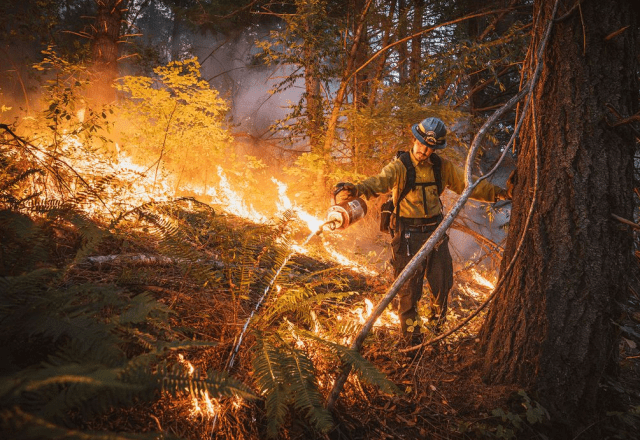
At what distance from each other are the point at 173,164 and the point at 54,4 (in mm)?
4783

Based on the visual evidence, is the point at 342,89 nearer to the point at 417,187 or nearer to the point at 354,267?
the point at 354,267

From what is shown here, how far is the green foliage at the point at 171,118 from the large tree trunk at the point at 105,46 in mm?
578

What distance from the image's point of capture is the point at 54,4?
8648 millimetres

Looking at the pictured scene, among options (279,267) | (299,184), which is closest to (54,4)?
(299,184)

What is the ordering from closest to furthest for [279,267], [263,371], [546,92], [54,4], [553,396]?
[263,371], [553,396], [546,92], [279,267], [54,4]

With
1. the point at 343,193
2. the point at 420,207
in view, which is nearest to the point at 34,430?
the point at 343,193

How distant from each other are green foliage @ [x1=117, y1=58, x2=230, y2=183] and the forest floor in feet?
21.0

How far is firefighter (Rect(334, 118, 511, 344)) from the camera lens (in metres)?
3.74

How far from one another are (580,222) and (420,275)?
1.69 meters

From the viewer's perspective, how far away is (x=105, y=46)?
8.80 m

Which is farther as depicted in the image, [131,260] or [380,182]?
[380,182]

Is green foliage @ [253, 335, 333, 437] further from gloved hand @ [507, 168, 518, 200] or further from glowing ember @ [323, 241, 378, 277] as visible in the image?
glowing ember @ [323, 241, 378, 277]

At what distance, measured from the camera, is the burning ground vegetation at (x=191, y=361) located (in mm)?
1419

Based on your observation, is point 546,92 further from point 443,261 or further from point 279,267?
point 279,267
